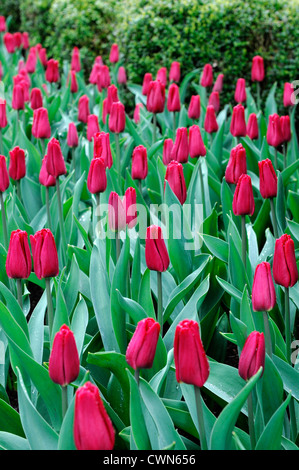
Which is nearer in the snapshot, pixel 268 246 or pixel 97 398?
pixel 97 398

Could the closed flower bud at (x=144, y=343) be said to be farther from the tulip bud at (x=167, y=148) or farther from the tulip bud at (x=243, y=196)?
the tulip bud at (x=167, y=148)

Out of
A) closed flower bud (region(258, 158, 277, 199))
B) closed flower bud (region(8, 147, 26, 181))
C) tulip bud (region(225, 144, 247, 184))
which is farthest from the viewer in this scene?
closed flower bud (region(8, 147, 26, 181))

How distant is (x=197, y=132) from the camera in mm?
2439

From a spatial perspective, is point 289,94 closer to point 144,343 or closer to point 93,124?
point 93,124

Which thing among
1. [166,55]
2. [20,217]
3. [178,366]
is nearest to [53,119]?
[166,55]

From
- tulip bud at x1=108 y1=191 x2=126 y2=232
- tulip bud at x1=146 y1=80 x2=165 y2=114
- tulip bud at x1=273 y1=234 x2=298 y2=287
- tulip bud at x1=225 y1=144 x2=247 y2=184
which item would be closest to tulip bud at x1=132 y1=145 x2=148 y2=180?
tulip bud at x1=225 y1=144 x2=247 y2=184

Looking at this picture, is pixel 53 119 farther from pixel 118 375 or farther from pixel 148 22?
pixel 118 375

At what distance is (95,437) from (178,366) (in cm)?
23

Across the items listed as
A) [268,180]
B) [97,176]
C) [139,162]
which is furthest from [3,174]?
[268,180]

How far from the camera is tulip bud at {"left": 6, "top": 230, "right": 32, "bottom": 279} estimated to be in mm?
1680

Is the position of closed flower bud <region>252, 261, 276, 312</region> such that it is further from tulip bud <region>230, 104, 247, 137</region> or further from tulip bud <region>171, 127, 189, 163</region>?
tulip bud <region>230, 104, 247, 137</region>

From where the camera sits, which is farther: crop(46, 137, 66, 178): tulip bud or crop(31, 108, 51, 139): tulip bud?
crop(31, 108, 51, 139): tulip bud

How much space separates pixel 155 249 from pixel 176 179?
1.74 ft

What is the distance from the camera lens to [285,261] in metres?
1.56
